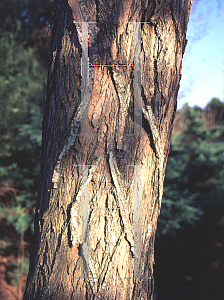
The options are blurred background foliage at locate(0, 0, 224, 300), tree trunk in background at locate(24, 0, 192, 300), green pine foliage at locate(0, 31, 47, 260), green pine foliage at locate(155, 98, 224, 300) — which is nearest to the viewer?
tree trunk in background at locate(24, 0, 192, 300)

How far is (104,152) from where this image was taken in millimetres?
975

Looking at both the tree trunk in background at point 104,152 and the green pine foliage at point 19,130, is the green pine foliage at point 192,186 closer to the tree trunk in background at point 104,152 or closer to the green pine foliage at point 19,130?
the green pine foliage at point 19,130

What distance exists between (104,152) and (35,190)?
151 inches

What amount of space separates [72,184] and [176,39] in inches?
32.6

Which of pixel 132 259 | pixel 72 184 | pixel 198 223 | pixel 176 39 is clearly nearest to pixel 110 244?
pixel 132 259

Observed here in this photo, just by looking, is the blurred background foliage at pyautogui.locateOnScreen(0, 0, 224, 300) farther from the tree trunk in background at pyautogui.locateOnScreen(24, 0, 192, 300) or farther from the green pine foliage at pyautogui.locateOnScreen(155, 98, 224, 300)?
the tree trunk in background at pyautogui.locateOnScreen(24, 0, 192, 300)

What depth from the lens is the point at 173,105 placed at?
1.12 metres

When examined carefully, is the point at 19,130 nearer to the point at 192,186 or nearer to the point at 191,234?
the point at 192,186

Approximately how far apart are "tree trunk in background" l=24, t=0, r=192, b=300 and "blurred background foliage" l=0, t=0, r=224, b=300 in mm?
2762

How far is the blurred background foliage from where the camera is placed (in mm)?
3562

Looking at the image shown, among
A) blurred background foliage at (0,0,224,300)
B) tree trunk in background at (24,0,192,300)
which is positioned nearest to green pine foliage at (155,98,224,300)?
blurred background foliage at (0,0,224,300)

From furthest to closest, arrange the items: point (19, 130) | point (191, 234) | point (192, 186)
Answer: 1. point (192, 186)
2. point (19, 130)
3. point (191, 234)

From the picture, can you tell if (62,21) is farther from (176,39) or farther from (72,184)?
(72,184)

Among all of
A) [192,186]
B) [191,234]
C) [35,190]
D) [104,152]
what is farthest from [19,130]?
[104,152]
